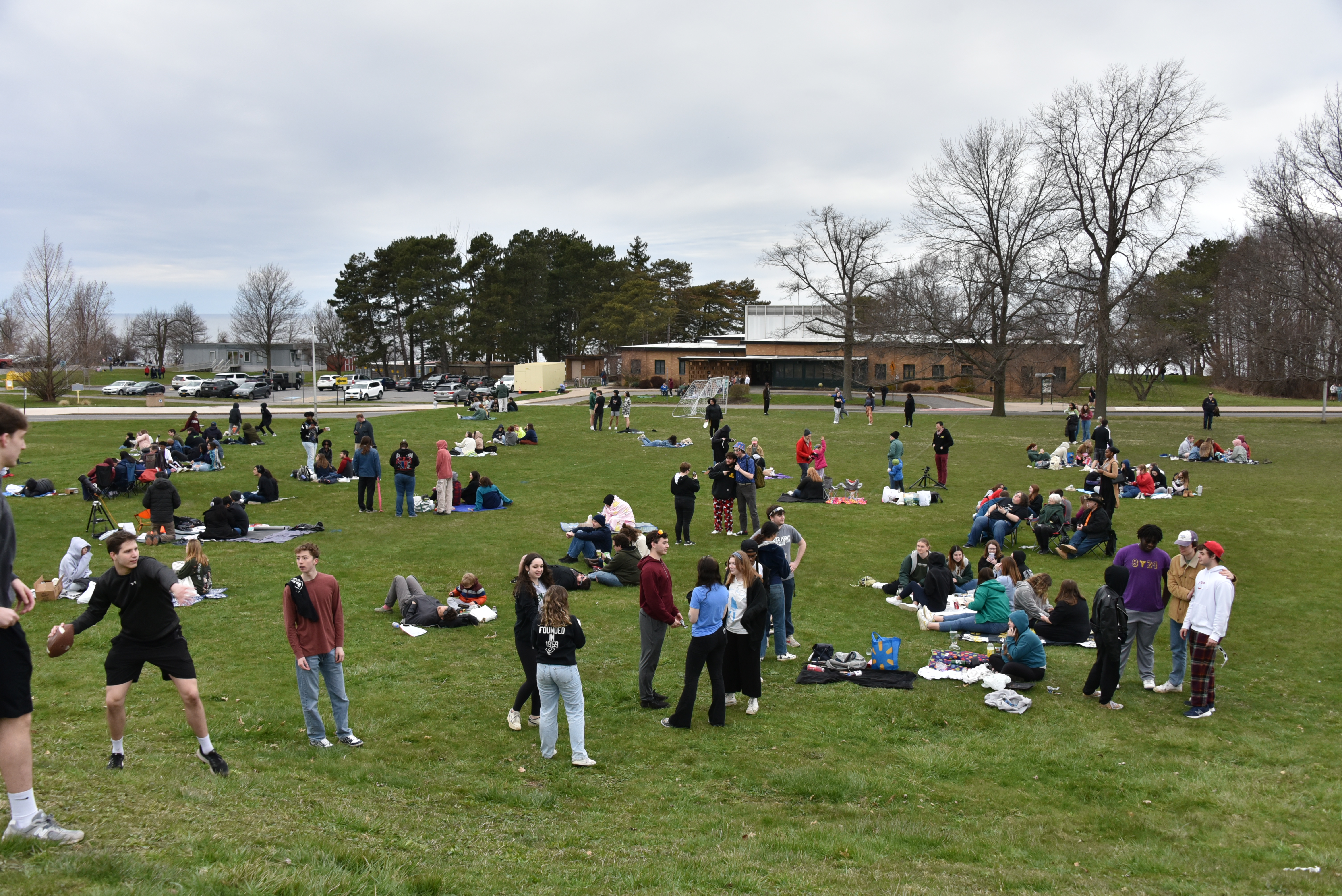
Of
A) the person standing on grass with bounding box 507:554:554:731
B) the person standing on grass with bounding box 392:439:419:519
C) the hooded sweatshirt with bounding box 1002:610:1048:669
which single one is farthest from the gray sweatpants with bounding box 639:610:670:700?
the person standing on grass with bounding box 392:439:419:519

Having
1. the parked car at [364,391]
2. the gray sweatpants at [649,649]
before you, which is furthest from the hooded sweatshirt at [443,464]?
the parked car at [364,391]

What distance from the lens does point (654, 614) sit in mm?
7922

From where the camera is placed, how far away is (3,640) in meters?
4.04

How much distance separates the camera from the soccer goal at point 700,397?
142 ft

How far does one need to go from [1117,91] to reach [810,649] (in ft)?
131

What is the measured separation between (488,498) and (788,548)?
→ 10233 mm

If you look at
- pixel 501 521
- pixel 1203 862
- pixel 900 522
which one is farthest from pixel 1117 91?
pixel 1203 862

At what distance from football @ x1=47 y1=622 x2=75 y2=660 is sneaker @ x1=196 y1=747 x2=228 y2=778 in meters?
1.30

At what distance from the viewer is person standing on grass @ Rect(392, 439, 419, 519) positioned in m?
17.6

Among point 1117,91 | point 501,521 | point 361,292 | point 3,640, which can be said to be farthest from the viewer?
point 361,292

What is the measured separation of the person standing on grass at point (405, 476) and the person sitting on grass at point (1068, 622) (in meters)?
12.4

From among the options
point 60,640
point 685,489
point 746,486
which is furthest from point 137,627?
point 746,486

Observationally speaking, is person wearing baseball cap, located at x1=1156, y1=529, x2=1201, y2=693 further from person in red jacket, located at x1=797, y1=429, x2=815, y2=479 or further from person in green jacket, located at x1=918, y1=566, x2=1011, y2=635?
person in red jacket, located at x1=797, y1=429, x2=815, y2=479

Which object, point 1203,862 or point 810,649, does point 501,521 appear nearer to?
point 810,649
